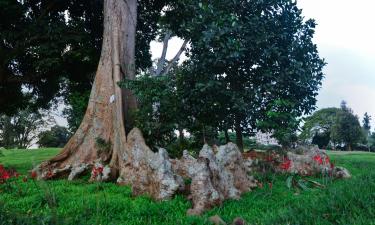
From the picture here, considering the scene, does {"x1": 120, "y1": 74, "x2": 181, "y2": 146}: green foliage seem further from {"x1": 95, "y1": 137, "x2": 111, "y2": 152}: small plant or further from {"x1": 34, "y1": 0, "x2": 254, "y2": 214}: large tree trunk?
{"x1": 95, "y1": 137, "x2": 111, "y2": 152}: small plant

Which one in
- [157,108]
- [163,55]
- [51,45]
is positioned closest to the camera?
[157,108]

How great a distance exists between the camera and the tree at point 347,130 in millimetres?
46031

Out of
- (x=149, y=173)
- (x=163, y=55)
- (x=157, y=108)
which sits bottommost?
(x=149, y=173)

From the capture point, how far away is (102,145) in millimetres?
12898

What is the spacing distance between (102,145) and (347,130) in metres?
40.7

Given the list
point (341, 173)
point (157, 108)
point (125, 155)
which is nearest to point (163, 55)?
point (157, 108)

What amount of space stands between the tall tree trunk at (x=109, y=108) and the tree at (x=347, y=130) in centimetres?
3867

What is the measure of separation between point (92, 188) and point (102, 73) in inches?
239

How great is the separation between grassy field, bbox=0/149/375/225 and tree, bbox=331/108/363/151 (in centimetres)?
4050

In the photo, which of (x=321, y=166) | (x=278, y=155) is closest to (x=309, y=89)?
(x=278, y=155)

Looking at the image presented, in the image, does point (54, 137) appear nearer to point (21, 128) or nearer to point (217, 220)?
point (21, 128)

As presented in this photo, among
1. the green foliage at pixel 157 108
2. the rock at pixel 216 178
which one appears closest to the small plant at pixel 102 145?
the green foliage at pixel 157 108

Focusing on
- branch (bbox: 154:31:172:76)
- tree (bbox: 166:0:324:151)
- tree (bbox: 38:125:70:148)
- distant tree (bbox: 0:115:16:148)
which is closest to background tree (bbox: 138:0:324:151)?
tree (bbox: 166:0:324:151)

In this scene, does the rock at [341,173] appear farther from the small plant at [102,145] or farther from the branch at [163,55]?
the branch at [163,55]
